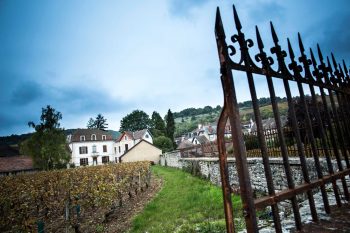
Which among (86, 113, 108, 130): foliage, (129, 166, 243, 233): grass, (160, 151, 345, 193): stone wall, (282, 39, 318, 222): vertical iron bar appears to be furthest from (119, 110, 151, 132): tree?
(282, 39, 318, 222): vertical iron bar

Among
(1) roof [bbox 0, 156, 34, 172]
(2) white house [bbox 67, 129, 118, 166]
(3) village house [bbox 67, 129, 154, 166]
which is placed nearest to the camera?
(1) roof [bbox 0, 156, 34, 172]

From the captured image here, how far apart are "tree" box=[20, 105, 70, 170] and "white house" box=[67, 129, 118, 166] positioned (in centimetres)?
1848

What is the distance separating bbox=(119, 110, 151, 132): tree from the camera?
9969 centimetres

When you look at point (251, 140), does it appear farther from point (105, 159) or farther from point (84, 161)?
point (105, 159)

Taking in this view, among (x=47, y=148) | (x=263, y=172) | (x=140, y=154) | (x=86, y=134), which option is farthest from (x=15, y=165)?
(x=263, y=172)

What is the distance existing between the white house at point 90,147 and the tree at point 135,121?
36.6m

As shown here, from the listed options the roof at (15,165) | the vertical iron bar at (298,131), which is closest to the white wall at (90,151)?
the roof at (15,165)

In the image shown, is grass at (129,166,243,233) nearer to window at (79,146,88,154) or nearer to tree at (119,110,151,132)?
window at (79,146,88,154)

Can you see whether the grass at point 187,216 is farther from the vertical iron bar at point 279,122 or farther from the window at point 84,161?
the window at point 84,161

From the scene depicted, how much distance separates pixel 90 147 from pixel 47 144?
2285 centimetres

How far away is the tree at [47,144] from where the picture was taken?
37188mm

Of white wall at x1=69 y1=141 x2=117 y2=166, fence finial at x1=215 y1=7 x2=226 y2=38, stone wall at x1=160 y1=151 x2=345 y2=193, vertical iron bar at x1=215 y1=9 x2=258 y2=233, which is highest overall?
white wall at x1=69 y1=141 x2=117 y2=166

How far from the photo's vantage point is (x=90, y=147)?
59.6 metres

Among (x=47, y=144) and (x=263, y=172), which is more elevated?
(x=47, y=144)
